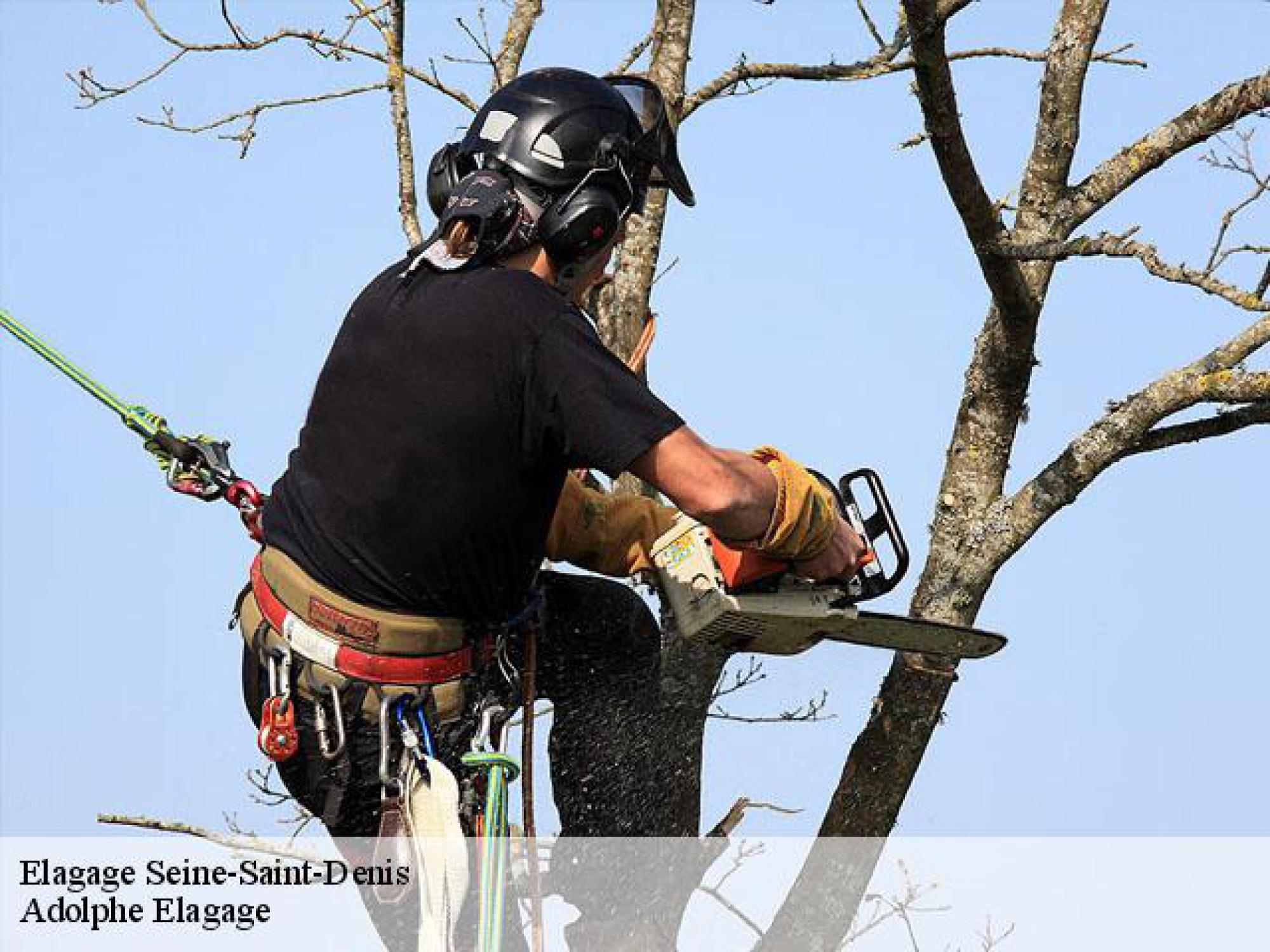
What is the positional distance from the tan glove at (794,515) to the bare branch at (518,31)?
3453mm

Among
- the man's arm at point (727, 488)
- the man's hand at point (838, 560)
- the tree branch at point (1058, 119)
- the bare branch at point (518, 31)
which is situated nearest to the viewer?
the man's arm at point (727, 488)

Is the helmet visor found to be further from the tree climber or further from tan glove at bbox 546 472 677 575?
tan glove at bbox 546 472 677 575

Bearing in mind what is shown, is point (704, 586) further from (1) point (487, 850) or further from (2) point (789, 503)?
(1) point (487, 850)

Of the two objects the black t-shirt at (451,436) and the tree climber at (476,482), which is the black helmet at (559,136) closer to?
the tree climber at (476,482)

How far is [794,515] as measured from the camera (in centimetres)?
371

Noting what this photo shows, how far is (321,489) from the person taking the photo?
149 inches

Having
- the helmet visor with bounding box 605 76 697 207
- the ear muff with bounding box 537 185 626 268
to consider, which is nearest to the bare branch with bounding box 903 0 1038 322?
the helmet visor with bounding box 605 76 697 207

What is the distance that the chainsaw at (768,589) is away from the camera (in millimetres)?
3922

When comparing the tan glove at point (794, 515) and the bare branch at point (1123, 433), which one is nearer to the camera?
the tan glove at point (794, 515)

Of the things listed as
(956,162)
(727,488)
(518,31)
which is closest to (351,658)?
(727,488)

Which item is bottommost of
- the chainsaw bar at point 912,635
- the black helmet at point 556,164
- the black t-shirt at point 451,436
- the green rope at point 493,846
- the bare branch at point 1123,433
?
the green rope at point 493,846

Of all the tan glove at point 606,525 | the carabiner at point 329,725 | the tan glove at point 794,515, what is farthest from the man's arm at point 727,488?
the carabiner at point 329,725

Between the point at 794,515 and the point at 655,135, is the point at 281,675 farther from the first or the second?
the point at 655,135

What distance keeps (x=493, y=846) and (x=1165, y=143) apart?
260 cm
